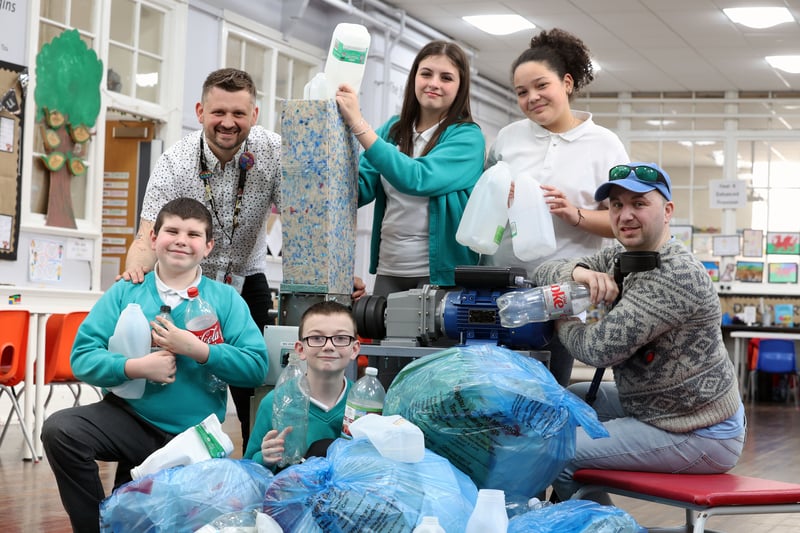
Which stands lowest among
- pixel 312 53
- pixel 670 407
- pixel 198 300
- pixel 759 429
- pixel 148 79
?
pixel 759 429

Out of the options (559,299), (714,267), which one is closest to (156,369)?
(559,299)

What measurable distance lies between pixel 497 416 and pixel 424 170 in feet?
2.66

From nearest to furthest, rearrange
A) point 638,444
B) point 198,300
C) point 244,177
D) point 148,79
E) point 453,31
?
point 638,444 → point 198,300 → point 244,177 → point 148,79 → point 453,31

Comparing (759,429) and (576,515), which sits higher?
(576,515)

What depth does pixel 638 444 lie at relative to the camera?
2.41m

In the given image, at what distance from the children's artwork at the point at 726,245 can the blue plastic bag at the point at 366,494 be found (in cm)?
1055

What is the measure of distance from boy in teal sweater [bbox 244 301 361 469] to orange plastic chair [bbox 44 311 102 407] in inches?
112

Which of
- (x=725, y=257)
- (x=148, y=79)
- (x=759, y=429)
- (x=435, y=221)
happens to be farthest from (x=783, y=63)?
(x=435, y=221)

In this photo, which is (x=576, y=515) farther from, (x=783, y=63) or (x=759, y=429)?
(x=783, y=63)

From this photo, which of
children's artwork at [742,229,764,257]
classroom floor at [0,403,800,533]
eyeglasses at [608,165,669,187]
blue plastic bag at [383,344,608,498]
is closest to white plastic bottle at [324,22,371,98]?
eyeglasses at [608,165,669,187]

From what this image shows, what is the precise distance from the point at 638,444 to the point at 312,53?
753 cm

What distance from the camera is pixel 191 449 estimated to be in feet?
7.96

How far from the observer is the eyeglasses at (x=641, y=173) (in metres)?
2.45

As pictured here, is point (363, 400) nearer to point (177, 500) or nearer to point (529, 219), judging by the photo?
point (177, 500)
